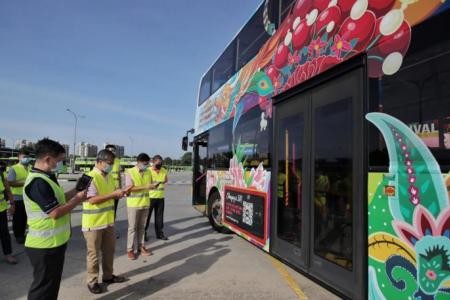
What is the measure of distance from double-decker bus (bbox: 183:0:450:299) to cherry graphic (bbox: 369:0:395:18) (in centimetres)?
1

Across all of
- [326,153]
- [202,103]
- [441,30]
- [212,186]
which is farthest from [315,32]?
[202,103]

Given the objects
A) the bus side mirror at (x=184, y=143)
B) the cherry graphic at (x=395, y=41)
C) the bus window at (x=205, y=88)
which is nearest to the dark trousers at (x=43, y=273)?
the cherry graphic at (x=395, y=41)

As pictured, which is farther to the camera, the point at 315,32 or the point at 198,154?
the point at 198,154

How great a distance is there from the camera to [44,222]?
10.2 ft

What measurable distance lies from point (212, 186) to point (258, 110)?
9.75 feet

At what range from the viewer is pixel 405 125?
2.66m

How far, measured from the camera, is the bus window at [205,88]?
900 centimetres

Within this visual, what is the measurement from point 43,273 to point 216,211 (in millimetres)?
5066

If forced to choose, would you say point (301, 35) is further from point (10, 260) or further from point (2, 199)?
point (10, 260)

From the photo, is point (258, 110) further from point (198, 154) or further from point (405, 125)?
point (198, 154)

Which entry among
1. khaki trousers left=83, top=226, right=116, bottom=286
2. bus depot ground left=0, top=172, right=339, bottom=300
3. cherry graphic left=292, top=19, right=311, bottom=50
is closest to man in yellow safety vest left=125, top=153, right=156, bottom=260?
bus depot ground left=0, top=172, right=339, bottom=300

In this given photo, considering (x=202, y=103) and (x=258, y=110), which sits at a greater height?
(x=202, y=103)

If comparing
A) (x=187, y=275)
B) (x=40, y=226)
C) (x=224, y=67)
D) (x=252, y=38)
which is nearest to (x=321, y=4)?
(x=252, y=38)

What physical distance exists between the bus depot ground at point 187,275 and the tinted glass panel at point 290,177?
69 cm
